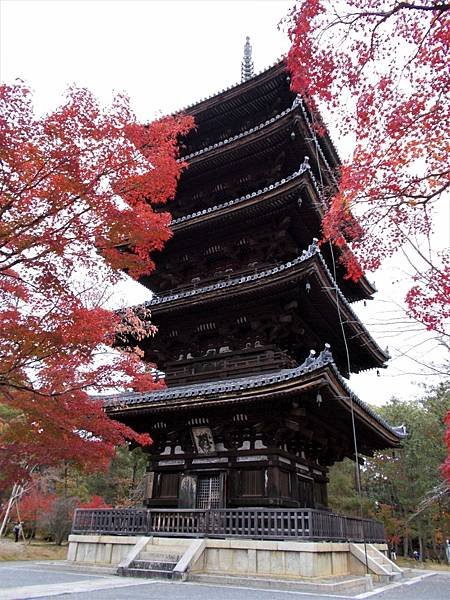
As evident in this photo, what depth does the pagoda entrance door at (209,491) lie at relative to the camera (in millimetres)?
12586

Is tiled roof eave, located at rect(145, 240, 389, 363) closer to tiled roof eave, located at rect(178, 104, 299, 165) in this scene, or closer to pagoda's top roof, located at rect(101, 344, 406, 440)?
pagoda's top roof, located at rect(101, 344, 406, 440)

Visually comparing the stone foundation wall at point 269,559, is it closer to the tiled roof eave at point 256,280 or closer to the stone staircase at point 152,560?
the stone staircase at point 152,560

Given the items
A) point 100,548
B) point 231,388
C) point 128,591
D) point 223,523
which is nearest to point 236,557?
point 223,523

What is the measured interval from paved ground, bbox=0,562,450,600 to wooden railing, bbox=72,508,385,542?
153 centimetres

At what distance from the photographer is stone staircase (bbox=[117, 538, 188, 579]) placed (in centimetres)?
1037

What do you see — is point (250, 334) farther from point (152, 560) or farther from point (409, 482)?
point (409, 482)

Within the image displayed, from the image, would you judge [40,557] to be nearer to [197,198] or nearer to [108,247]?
[197,198]

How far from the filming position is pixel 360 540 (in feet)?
46.4

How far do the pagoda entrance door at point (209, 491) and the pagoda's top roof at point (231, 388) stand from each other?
242 cm

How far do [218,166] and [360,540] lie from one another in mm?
13040

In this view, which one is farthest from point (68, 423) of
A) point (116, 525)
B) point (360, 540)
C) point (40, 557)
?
point (40, 557)

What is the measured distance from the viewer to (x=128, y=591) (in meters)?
8.16

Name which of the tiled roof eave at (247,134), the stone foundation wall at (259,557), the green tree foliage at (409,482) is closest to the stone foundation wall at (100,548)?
the stone foundation wall at (259,557)

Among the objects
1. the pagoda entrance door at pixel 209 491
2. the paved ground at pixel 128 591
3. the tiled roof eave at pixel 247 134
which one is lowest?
the paved ground at pixel 128 591
